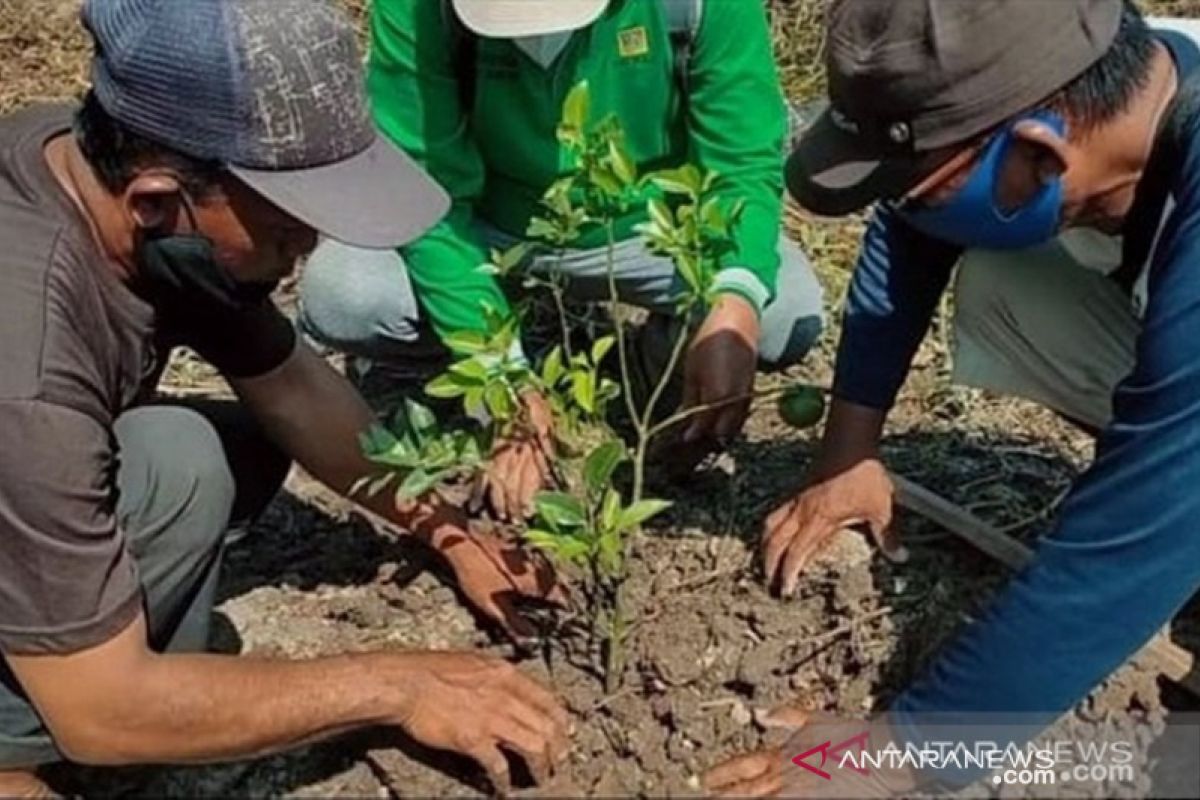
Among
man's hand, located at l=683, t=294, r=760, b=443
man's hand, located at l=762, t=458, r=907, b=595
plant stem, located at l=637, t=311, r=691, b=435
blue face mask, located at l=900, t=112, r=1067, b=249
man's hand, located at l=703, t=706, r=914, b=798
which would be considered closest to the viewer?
blue face mask, located at l=900, t=112, r=1067, b=249

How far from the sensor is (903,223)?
270 cm

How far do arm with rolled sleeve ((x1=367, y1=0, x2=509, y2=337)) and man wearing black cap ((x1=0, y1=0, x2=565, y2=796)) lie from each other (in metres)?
0.61

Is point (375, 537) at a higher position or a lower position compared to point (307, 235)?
lower

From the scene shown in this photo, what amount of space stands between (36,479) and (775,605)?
109cm

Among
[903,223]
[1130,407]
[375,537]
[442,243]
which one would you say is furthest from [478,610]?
[1130,407]

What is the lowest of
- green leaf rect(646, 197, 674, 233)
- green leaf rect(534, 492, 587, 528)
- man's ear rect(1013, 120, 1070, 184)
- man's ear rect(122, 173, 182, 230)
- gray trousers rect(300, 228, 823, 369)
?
gray trousers rect(300, 228, 823, 369)

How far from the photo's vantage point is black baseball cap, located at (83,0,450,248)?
7.13ft

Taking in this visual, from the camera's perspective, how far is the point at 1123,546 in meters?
2.12

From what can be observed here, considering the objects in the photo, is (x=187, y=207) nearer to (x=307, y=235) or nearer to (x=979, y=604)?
(x=307, y=235)

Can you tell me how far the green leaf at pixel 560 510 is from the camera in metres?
2.48

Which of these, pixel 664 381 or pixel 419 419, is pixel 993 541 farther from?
pixel 419 419

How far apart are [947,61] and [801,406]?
0.70 meters

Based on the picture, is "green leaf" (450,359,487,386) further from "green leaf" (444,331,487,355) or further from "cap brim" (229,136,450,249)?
"cap brim" (229,136,450,249)

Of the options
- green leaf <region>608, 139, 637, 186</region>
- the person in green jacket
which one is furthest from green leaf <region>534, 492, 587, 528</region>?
green leaf <region>608, 139, 637, 186</region>
